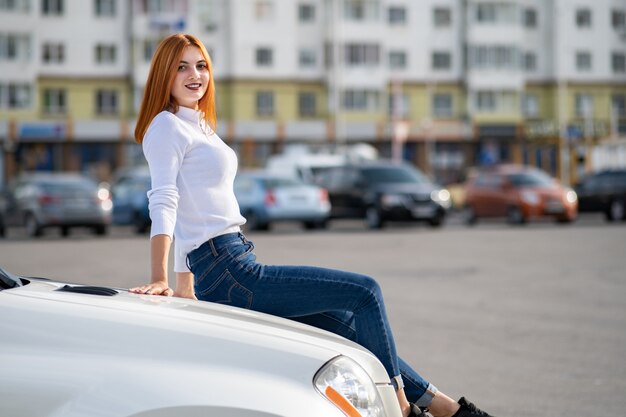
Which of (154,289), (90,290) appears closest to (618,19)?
(154,289)

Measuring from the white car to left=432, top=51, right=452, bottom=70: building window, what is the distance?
67.0 m

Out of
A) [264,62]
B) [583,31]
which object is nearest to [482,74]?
[583,31]

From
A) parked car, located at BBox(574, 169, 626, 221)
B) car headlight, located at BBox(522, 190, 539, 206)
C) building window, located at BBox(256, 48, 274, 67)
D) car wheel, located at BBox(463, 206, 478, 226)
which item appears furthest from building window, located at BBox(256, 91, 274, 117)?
car headlight, located at BBox(522, 190, 539, 206)

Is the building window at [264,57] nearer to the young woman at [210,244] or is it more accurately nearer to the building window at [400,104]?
the building window at [400,104]

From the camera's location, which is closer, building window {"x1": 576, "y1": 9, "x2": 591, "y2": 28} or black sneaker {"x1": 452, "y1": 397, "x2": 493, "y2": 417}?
black sneaker {"x1": 452, "y1": 397, "x2": 493, "y2": 417}

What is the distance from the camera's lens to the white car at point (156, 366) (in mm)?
2803

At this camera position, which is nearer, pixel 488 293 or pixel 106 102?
pixel 488 293

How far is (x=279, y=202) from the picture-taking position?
2784 cm

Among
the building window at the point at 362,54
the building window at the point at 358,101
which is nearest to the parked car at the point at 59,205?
the building window at the point at 358,101

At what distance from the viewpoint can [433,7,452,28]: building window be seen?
6944cm

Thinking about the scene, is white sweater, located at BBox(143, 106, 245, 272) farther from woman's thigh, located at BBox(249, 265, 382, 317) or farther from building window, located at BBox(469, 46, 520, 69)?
building window, located at BBox(469, 46, 520, 69)

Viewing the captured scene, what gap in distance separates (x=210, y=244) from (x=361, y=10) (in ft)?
213

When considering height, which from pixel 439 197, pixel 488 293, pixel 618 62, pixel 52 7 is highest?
pixel 52 7

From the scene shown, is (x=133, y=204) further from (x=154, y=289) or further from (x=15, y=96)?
(x=15, y=96)
